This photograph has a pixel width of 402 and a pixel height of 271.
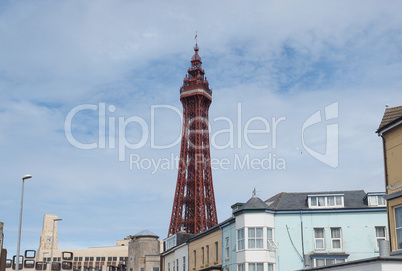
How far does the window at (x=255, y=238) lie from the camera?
130 feet

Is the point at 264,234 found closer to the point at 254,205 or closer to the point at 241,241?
the point at 241,241

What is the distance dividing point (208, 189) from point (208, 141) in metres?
9.32

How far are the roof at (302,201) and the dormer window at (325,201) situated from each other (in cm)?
38

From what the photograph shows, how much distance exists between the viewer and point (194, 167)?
108m

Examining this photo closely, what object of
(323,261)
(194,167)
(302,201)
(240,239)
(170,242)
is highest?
(194,167)

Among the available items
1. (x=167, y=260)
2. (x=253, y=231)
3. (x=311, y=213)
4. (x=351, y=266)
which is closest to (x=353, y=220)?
(x=311, y=213)

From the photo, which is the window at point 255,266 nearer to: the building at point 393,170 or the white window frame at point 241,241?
the white window frame at point 241,241

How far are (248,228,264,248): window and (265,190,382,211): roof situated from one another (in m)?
2.02

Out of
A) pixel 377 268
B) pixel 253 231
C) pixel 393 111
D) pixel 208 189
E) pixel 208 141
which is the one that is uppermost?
pixel 208 141

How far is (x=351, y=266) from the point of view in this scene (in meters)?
21.5

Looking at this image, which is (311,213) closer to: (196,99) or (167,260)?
(167,260)

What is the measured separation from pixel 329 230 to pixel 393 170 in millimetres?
15000

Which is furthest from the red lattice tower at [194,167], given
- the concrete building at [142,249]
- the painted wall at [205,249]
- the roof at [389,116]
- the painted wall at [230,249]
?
the roof at [389,116]

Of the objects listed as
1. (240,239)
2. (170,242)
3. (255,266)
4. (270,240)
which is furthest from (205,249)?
(170,242)
